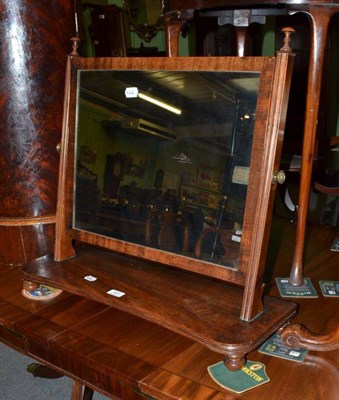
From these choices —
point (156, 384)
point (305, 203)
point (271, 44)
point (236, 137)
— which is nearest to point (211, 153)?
point (236, 137)

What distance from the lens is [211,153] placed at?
78 centimetres

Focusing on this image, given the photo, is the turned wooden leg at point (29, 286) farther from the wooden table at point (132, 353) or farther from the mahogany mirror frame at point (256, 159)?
the mahogany mirror frame at point (256, 159)

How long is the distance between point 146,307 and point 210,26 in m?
2.17

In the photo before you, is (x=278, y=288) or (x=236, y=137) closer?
(x=236, y=137)

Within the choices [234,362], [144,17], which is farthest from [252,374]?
[144,17]

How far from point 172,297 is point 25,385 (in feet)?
3.21

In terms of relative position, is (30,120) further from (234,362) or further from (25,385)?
(25,385)

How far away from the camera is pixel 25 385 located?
5.12 feet

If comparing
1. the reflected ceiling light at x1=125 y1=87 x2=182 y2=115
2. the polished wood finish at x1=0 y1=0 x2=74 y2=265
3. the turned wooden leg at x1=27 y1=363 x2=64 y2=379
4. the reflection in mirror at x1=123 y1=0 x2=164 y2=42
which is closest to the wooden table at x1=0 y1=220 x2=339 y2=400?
the polished wood finish at x1=0 y1=0 x2=74 y2=265

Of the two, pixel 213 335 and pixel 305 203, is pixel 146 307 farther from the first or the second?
pixel 305 203

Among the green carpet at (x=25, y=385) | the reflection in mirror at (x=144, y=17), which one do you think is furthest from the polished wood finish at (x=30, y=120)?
the reflection in mirror at (x=144, y=17)

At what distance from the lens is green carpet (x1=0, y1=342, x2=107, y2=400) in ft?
4.95

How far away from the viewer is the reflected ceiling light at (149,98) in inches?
31.9

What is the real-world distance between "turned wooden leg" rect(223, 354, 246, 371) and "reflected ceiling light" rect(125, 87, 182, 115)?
38 cm
